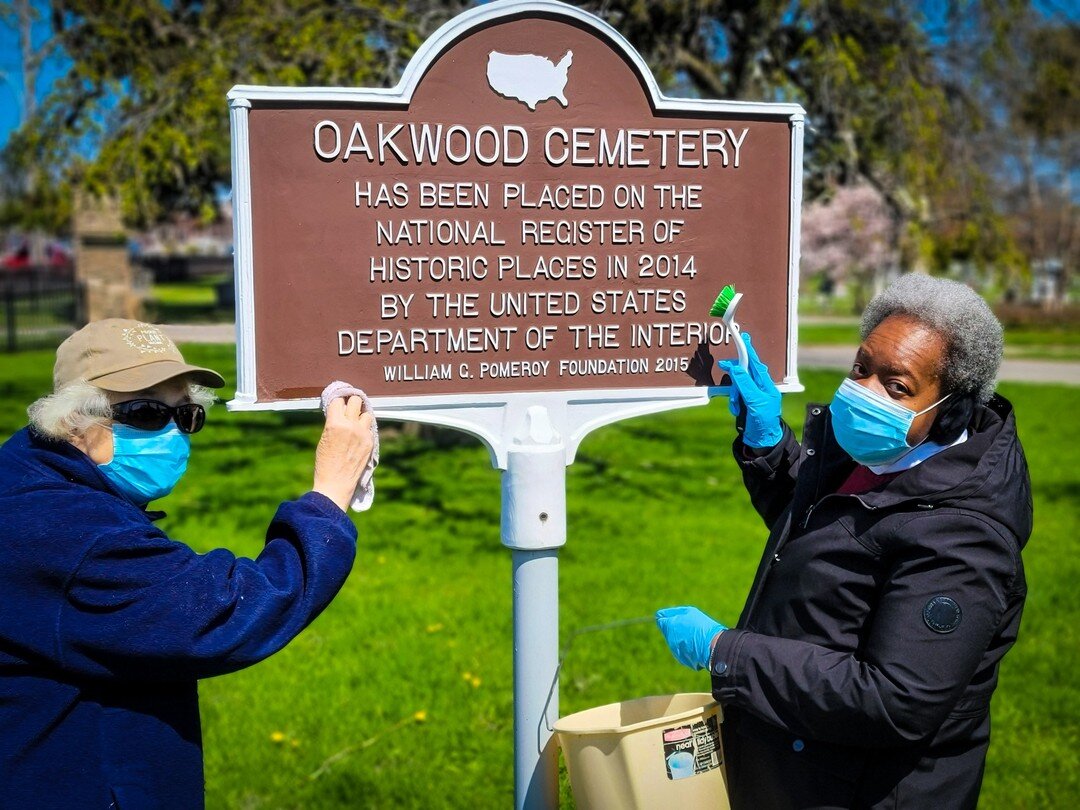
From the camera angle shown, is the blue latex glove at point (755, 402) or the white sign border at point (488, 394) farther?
the blue latex glove at point (755, 402)

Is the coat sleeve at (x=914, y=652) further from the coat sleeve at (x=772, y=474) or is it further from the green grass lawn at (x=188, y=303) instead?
the green grass lawn at (x=188, y=303)

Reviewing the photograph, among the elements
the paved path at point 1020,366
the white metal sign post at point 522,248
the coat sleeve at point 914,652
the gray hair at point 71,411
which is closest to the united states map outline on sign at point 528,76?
the white metal sign post at point 522,248

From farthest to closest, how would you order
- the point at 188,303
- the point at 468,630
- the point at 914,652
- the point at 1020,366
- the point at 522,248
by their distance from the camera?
the point at 188,303
the point at 1020,366
the point at 468,630
the point at 522,248
the point at 914,652

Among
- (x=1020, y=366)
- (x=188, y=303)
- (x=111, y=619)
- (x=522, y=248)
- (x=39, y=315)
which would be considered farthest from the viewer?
(x=188, y=303)

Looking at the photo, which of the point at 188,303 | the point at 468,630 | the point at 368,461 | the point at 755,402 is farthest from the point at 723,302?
the point at 188,303

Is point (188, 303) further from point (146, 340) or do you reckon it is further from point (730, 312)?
point (146, 340)

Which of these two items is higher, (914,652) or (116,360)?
(116,360)

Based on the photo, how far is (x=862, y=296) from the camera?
43906 mm

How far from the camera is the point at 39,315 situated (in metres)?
23.5

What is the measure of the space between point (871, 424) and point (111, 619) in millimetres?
1459

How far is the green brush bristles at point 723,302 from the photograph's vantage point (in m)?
2.69

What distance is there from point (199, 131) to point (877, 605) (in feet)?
25.8

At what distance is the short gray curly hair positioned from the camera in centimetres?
210

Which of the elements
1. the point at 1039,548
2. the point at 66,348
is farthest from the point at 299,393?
the point at 1039,548
